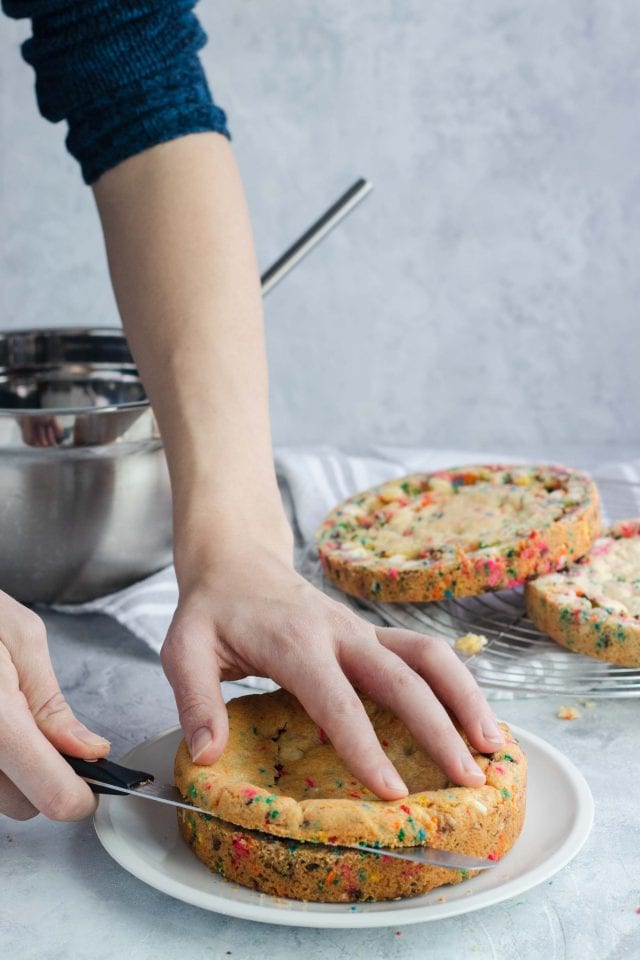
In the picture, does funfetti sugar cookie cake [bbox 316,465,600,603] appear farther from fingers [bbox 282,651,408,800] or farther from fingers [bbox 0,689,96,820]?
fingers [bbox 0,689,96,820]

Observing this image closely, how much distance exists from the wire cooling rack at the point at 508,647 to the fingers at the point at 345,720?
1.31 ft

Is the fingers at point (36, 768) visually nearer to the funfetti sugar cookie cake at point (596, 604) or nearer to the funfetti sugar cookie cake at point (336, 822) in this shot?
the funfetti sugar cookie cake at point (336, 822)

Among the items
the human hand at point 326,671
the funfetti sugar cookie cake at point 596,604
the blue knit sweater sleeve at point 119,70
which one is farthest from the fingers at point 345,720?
the blue knit sweater sleeve at point 119,70

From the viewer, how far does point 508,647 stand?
155cm

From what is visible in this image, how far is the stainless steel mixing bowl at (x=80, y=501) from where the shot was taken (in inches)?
62.7

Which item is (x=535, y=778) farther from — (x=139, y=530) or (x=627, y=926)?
(x=139, y=530)

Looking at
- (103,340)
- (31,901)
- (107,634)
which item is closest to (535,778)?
(31,901)

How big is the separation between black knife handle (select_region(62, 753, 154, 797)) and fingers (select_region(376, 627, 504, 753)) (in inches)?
10.1

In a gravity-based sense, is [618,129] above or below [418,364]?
above

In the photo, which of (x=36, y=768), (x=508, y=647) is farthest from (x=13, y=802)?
(x=508, y=647)

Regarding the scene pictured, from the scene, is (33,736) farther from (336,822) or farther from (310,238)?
(310,238)

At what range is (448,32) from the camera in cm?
273

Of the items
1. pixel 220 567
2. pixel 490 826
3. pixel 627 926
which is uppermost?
pixel 220 567

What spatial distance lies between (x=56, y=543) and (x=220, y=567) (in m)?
0.54
